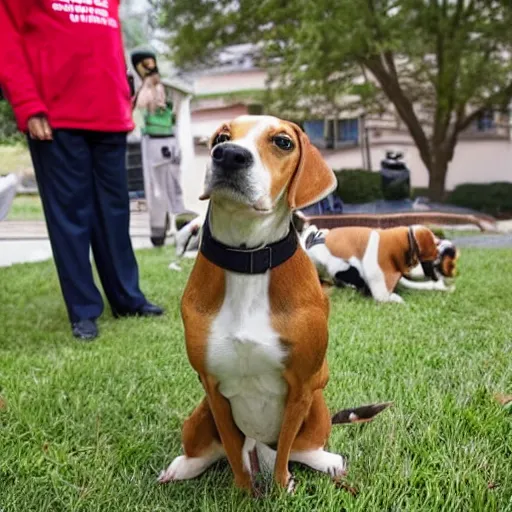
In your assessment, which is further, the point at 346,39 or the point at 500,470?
the point at 346,39

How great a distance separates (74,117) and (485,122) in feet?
17.8

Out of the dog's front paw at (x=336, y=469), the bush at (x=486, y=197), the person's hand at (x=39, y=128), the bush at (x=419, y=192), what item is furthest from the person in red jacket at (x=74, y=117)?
the bush at (x=486, y=197)

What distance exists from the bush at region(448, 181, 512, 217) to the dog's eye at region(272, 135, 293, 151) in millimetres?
5867

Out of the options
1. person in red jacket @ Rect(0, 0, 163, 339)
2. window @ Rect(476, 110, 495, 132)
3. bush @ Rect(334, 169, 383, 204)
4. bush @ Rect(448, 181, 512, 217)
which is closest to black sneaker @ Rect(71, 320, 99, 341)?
person in red jacket @ Rect(0, 0, 163, 339)

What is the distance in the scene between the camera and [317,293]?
1202 mm

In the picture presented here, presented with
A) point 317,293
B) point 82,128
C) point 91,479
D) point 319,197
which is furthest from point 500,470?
point 82,128

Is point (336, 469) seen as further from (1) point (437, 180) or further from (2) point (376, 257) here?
(1) point (437, 180)

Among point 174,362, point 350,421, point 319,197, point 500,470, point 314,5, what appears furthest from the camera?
point 314,5

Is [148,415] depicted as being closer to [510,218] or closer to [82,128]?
[82,128]

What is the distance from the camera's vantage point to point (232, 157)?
40.3 inches

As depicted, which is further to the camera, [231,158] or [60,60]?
[60,60]

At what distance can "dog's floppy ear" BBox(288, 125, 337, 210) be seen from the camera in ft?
Result: 3.68

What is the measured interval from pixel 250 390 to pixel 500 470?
0.66m

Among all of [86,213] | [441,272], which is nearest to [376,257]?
[441,272]
